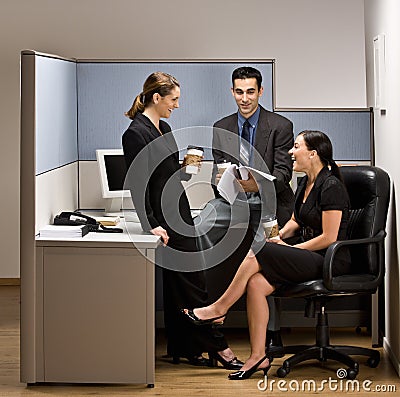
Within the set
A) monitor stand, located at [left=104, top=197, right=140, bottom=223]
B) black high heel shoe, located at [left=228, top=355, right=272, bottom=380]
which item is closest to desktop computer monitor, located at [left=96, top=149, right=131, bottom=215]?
monitor stand, located at [left=104, top=197, right=140, bottom=223]

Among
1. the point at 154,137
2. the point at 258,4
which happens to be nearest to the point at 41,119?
the point at 154,137

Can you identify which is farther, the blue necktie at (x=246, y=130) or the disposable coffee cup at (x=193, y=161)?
the blue necktie at (x=246, y=130)

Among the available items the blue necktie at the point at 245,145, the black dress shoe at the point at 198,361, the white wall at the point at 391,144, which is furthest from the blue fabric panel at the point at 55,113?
the white wall at the point at 391,144

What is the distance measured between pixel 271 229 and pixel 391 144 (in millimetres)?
704

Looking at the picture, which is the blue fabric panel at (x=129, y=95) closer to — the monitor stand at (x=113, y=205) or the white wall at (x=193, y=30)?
the monitor stand at (x=113, y=205)

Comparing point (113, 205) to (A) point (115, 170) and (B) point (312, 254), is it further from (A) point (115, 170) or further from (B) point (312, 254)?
(B) point (312, 254)

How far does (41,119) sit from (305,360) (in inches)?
65.3

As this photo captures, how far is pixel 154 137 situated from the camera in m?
4.21

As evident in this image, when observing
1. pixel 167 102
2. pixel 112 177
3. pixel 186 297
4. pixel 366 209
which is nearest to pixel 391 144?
pixel 366 209

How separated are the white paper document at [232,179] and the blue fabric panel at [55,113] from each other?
81cm

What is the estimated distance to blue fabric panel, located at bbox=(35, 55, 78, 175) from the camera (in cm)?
404

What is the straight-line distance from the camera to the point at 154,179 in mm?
4191

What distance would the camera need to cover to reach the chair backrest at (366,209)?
4.23 m

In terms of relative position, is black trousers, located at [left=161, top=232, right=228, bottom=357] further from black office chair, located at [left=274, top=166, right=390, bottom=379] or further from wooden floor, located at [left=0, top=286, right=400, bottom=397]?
black office chair, located at [left=274, top=166, right=390, bottom=379]
